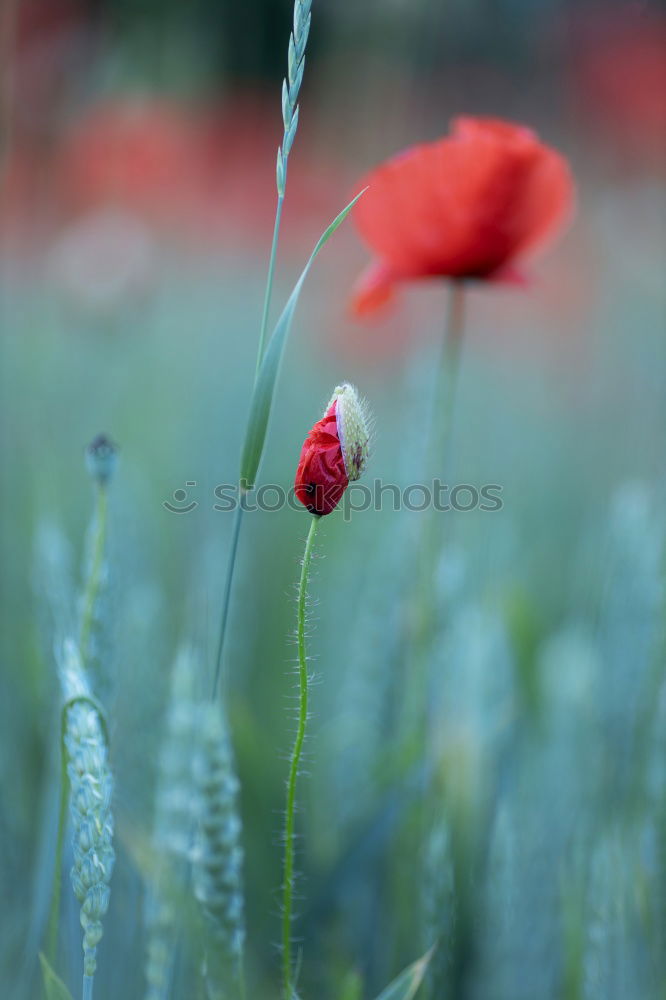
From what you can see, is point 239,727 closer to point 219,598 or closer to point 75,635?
point 219,598

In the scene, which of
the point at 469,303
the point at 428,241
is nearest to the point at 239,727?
the point at 428,241

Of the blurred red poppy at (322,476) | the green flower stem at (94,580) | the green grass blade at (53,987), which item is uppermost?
the blurred red poppy at (322,476)

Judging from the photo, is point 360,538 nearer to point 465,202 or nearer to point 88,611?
point 465,202

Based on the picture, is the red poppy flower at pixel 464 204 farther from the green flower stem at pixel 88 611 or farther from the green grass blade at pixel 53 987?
the green grass blade at pixel 53 987

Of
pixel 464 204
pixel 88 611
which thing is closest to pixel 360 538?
pixel 464 204

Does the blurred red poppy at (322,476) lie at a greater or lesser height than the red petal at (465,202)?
lesser

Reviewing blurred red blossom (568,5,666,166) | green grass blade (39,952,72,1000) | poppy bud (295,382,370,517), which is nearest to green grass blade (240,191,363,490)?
poppy bud (295,382,370,517)
